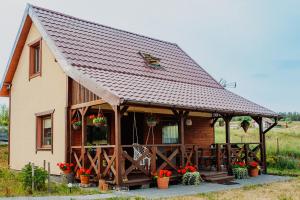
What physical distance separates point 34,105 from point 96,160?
4436mm

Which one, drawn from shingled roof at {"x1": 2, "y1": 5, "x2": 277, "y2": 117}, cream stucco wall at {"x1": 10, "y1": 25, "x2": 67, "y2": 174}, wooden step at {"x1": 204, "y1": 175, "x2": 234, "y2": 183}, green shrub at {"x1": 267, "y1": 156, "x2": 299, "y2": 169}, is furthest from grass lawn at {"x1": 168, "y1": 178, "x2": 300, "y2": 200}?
green shrub at {"x1": 267, "y1": 156, "x2": 299, "y2": 169}

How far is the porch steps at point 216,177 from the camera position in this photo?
37.6 ft

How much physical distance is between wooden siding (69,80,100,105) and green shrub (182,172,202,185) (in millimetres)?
3362

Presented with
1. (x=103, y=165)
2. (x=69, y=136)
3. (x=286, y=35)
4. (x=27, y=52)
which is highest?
(x=286, y=35)

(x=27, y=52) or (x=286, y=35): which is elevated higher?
(x=286, y=35)

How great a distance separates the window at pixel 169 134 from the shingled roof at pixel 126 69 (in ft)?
5.76

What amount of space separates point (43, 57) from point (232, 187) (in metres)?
7.72

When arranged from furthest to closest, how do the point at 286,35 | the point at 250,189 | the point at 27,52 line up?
the point at 286,35 < the point at 27,52 < the point at 250,189

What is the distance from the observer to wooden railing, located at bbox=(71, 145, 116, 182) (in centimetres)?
998

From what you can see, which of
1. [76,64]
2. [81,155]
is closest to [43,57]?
[76,64]

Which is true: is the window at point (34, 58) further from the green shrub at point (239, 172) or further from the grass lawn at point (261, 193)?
the grass lawn at point (261, 193)

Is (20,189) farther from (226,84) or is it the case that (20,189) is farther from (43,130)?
(226,84)

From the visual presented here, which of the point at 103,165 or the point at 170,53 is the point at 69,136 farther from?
the point at 170,53

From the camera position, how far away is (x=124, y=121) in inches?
531
